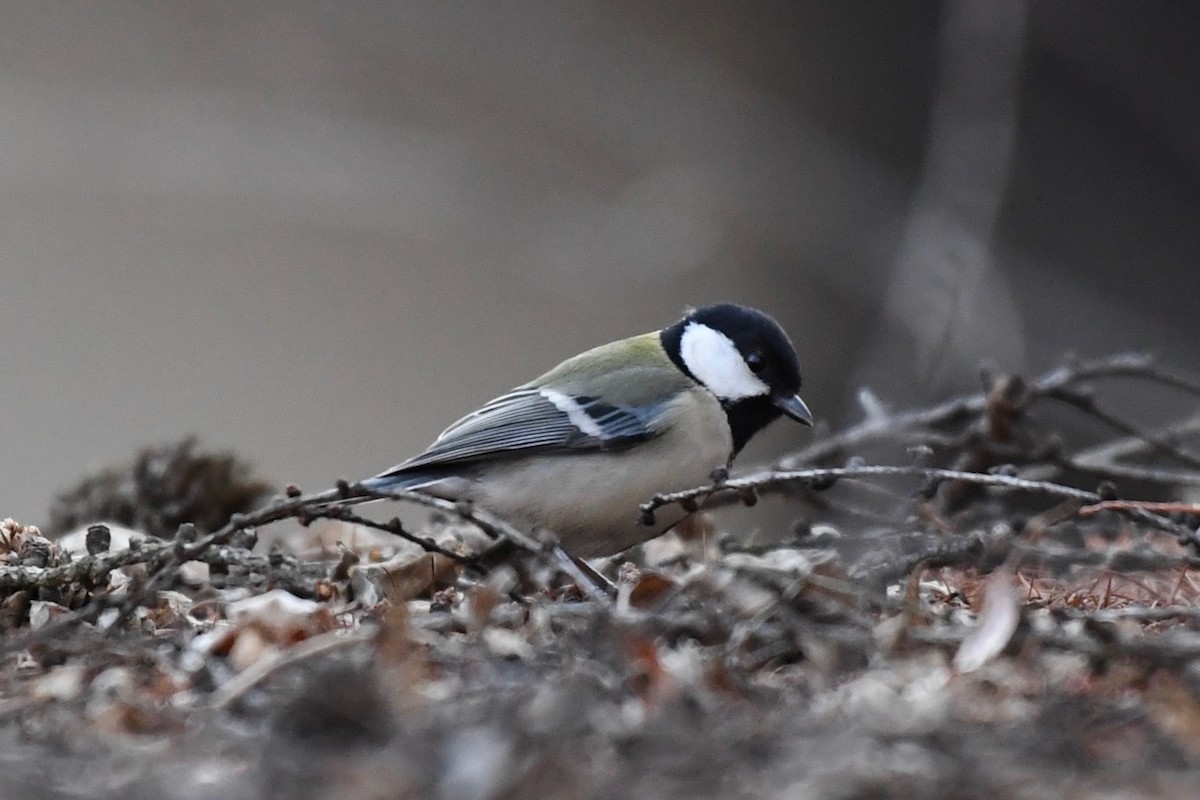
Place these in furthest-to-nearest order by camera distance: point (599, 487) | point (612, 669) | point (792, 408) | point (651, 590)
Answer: point (792, 408) < point (599, 487) < point (651, 590) < point (612, 669)

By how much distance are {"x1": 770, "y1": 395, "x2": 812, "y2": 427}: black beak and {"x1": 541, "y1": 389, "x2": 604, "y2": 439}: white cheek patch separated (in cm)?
38

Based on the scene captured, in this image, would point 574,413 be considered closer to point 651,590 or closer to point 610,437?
point 610,437

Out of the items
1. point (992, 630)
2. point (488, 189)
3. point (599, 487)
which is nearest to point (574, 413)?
point (599, 487)

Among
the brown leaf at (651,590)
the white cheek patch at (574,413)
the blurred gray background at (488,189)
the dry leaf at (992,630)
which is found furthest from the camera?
the blurred gray background at (488,189)

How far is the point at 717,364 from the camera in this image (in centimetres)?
289

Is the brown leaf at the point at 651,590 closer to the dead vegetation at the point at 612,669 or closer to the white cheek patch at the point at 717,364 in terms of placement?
the dead vegetation at the point at 612,669

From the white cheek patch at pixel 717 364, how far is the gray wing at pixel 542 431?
0.19 meters

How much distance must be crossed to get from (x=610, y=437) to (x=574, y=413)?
104 mm

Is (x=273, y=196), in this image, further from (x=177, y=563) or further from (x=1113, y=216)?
(x=177, y=563)

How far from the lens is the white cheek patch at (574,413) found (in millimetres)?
2666

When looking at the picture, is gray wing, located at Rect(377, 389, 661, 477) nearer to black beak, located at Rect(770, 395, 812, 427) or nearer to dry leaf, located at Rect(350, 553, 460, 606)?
black beak, located at Rect(770, 395, 812, 427)

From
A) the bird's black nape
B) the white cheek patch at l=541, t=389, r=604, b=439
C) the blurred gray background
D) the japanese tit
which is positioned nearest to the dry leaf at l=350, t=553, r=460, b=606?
the japanese tit

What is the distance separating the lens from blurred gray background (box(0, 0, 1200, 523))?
5359 millimetres

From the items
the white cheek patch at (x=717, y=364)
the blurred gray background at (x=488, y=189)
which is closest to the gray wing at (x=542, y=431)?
the white cheek patch at (x=717, y=364)
